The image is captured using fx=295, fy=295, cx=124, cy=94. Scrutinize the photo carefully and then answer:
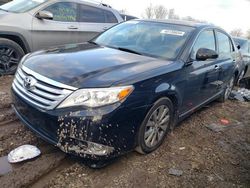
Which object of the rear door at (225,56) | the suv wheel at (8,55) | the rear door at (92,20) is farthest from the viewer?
the rear door at (92,20)

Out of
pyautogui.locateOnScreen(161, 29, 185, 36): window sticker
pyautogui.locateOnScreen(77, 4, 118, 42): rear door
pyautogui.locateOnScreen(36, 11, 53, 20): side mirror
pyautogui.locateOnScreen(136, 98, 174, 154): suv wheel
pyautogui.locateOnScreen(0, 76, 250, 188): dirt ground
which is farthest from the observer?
pyautogui.locateOnScreen(77, 4, 118, 42): rear door

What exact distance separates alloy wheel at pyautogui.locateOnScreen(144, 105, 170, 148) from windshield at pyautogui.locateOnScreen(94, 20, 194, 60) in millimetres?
788

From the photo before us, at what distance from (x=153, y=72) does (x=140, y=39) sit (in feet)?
3.85

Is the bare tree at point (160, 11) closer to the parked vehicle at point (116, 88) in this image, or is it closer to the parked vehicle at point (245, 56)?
the parked vehicle at point (245, 56)

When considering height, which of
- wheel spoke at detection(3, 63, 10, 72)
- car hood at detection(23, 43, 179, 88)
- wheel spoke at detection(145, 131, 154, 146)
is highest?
car hood at detection(23, 43, 179, 88)

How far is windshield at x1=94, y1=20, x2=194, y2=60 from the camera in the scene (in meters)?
4.18

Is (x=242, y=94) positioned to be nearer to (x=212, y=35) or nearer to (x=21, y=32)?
(x=212, y=35)

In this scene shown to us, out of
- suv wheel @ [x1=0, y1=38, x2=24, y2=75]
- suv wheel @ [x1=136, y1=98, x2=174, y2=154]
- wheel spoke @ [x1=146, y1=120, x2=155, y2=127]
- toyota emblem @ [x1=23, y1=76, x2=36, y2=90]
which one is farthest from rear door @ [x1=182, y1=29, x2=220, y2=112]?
suv wheel @ [x1=0, y1=38, x2=24, y2=75]

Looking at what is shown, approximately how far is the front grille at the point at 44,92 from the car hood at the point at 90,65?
58 millimetres

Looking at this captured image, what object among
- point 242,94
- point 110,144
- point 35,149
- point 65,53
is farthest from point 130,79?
point 242,94

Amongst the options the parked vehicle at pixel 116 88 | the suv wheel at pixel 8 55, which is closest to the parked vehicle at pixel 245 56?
the parked vehicle at pixel 116 88

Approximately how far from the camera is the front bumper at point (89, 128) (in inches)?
114

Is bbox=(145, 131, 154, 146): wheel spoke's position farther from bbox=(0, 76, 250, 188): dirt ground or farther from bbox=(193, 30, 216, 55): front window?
bbox=(193, 30, 216, 55): front window

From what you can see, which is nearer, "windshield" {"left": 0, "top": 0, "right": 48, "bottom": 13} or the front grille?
the front grille
